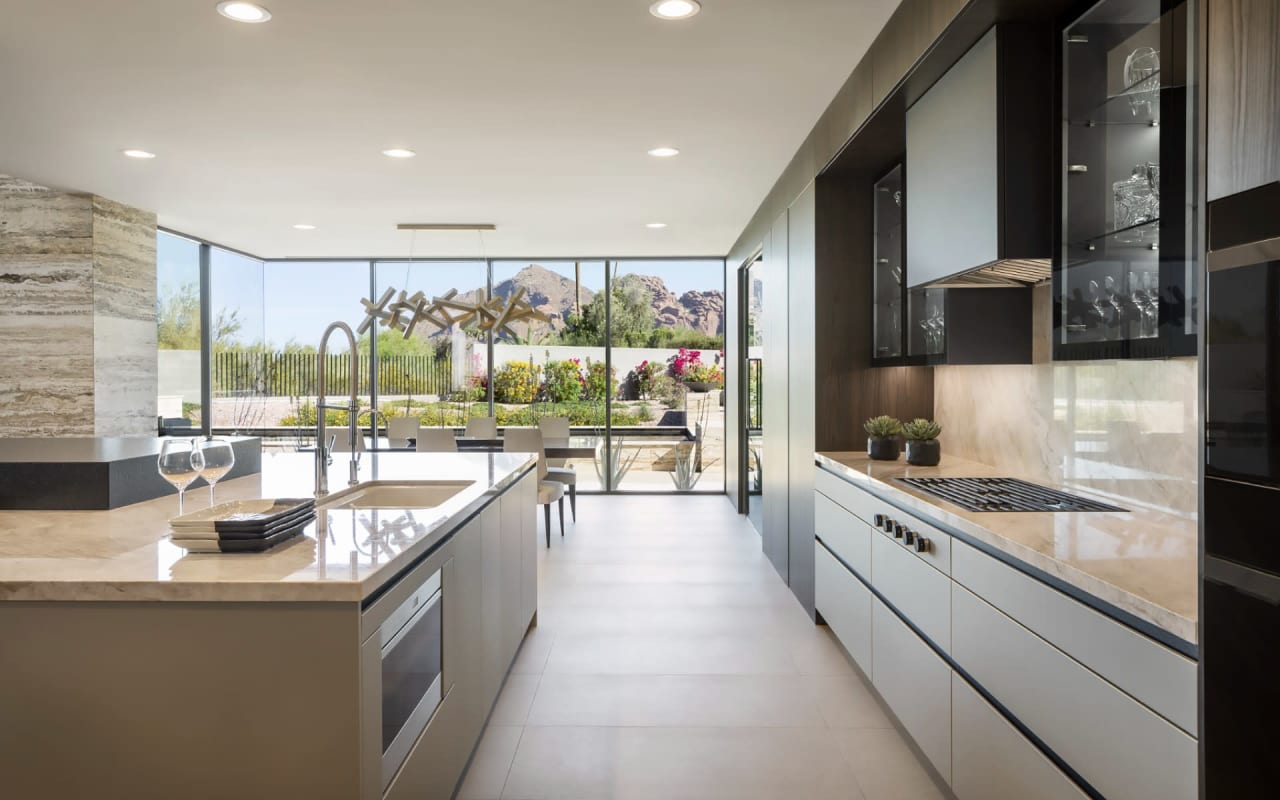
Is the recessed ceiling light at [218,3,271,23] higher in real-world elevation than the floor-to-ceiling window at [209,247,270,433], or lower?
higher

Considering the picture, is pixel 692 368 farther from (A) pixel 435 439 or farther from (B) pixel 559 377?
(A) pixel 435 439

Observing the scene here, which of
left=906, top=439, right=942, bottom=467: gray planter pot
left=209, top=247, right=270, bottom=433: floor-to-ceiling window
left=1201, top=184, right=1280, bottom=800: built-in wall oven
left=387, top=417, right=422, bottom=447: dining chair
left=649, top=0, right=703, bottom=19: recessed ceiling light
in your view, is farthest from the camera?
left=209, top=247, right=270, bottom=433: floor-to-ceiling window

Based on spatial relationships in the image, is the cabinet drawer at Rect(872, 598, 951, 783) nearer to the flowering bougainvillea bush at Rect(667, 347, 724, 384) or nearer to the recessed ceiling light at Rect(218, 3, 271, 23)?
the recessed ceiling light at Rect(218, 3, 271, 23)

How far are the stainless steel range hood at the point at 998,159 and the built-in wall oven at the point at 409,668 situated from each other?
184 cm

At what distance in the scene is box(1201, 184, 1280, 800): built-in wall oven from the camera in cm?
103

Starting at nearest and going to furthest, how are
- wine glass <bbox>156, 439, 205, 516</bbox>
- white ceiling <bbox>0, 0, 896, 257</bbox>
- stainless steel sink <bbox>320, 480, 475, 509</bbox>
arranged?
wine glass <bbox>156, 439, 205, 516</bbox> < white ceiling <bbox>0, 0, 896, 257</bbox> < stainless steel sink <bbox>320, 480, 475, 509</bbox>

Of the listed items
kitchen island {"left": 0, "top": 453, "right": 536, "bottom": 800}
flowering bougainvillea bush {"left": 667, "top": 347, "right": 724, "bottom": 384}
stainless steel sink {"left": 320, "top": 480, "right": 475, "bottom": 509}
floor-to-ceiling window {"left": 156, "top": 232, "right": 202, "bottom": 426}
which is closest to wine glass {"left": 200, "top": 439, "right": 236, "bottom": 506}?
kitchen island {"left": 0, "top": 453, "right": 536, "bottom": 800}

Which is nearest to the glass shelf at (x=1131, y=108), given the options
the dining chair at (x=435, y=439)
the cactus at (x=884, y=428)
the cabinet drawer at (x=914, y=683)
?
the cabinet drawer at (x=914, y=683)

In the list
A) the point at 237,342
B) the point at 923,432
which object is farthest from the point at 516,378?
the point at 923,432

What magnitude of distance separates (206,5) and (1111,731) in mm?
3252

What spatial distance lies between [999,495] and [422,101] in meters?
2.90

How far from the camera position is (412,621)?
1.81 m

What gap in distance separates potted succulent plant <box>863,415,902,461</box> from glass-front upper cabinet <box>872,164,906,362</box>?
32 cm

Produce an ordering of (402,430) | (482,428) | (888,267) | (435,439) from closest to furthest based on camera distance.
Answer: (888,267) → (435,439) → (402,430) → (482,428)
